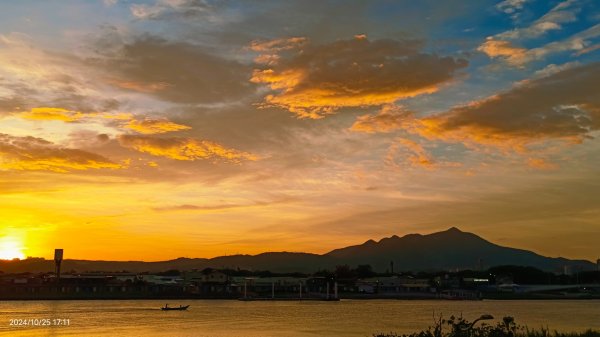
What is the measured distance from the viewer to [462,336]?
30156 millimetres

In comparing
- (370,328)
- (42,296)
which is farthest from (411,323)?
(42,296)

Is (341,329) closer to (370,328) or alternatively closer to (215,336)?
(370,328)

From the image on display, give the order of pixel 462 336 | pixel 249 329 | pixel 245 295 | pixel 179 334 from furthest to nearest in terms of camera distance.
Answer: pixel 245 295, pixel 249 329, pixel 179 334, pixel 462 336

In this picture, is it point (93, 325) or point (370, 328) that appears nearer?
point (370, 328)

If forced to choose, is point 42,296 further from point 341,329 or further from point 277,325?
point 341,329

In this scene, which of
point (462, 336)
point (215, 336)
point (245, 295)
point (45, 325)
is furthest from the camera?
point (245, 295)

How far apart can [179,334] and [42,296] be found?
460ft

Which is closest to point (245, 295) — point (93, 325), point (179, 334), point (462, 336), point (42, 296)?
point (42, 296)

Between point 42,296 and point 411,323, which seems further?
point 42,296

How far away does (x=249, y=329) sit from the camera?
7994 cm

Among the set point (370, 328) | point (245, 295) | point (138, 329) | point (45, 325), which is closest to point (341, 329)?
point (370, 328)

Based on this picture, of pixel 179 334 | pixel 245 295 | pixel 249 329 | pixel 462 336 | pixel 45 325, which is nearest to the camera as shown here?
pixel 462 336

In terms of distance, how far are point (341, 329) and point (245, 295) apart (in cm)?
11787

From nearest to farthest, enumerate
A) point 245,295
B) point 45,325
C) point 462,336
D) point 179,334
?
1. point 462,336
2. point 179,334
3. point 45,325
4. point 245,295
